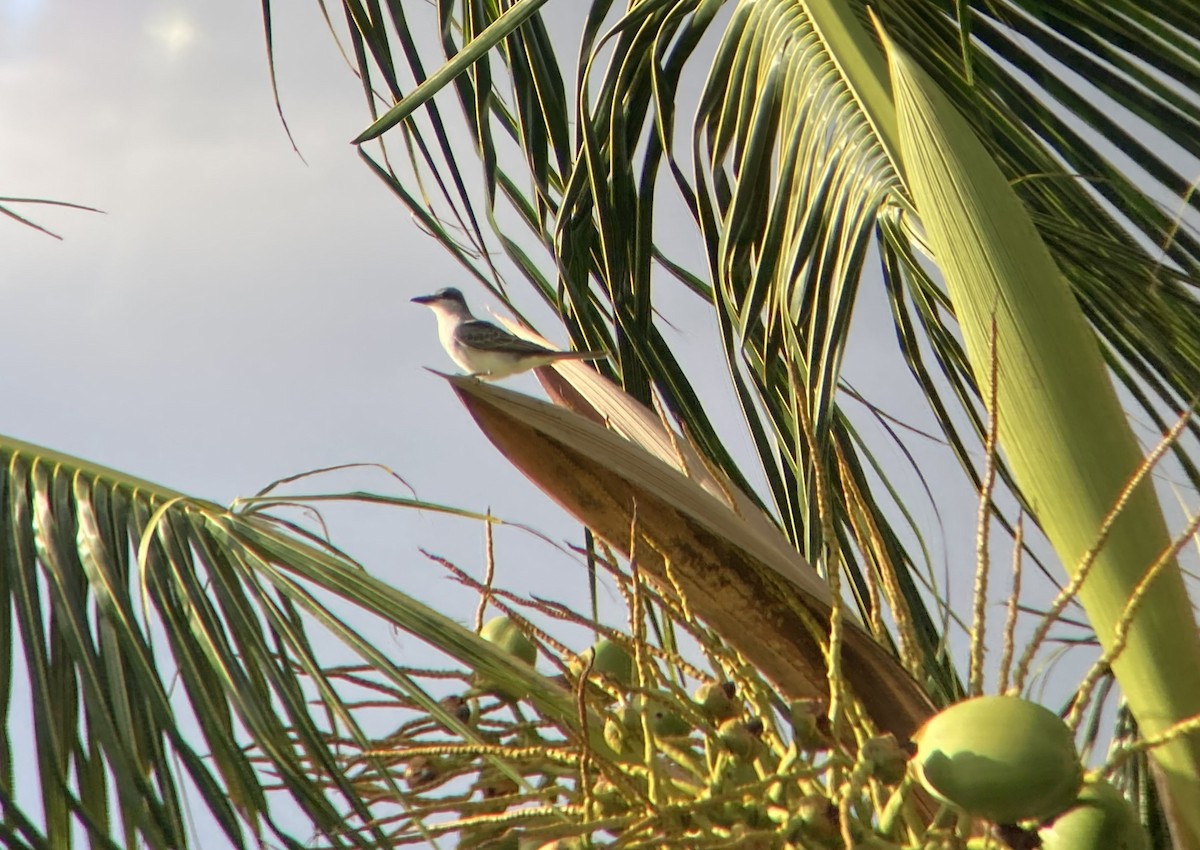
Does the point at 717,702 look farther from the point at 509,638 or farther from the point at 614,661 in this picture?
the point at 509,638

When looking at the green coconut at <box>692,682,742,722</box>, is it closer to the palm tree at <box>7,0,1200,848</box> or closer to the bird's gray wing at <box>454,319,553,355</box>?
the palm tree at <box>7,0,1200,848</box>

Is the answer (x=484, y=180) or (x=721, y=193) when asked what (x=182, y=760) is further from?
(x=721, y=193)

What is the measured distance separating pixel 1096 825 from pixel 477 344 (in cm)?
473

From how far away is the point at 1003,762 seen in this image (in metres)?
1.35

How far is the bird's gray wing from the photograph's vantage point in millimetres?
5711

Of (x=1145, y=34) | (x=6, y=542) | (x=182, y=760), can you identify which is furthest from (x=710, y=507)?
(x=1145, y=34)

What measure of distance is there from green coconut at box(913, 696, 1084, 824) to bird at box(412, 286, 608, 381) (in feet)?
12.4

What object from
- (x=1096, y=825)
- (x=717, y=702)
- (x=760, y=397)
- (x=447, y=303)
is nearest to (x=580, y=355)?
(x=760, y=397)

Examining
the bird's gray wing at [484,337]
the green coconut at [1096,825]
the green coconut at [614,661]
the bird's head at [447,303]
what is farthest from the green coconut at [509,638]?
the bird's head at [447,303]

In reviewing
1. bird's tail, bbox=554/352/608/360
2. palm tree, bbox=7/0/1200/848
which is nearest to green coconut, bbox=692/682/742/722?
palm tree, bbox=7/0/1200/848

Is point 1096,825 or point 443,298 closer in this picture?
point 1096,825

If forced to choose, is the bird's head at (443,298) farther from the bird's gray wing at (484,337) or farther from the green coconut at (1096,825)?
the green coconut at (1096,825)

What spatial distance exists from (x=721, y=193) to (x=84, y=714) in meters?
1.60

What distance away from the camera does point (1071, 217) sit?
259 cm
